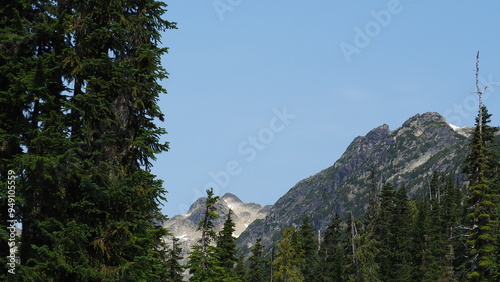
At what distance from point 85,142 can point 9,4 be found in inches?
220

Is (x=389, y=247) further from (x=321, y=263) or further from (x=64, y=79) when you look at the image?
(x=64, y=79)

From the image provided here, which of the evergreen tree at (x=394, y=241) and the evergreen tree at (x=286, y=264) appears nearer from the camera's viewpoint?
the evergreen tree at (x=286, y=264)

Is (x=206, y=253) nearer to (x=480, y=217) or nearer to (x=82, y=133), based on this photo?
(x=480, y=217)

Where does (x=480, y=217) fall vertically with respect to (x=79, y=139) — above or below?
above

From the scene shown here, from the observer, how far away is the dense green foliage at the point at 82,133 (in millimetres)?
13258

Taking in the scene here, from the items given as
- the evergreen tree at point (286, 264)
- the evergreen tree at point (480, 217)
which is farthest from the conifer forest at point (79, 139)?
the evergreen tree at point (286, 264)

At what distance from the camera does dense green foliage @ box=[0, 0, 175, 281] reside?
13258mm

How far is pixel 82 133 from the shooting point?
45.6 feet

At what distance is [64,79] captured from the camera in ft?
49.6

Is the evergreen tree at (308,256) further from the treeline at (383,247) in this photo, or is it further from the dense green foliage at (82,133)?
the dense green foliage at (82,133)

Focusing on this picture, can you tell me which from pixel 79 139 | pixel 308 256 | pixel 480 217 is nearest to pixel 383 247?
pixel 308 256

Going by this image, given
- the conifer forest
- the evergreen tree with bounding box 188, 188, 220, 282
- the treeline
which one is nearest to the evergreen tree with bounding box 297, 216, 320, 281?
the treeline

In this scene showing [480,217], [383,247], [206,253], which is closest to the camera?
[480,217]

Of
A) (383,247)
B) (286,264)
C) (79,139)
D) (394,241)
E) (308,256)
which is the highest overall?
(394,241)
